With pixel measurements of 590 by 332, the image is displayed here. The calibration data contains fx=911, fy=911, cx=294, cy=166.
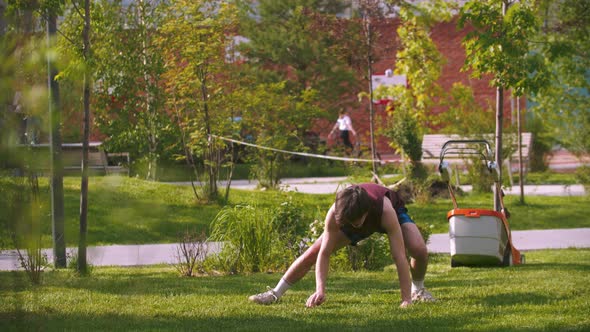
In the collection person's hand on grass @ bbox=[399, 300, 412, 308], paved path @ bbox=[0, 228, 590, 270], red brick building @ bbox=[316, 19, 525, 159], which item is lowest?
paved path @ bbox=[0, 228, 590, 270]

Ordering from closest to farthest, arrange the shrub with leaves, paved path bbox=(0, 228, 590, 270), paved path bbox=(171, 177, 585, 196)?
the shrub with leaves < paved path bbox=(0, 228, 590, 270) < paved path bbox=(171, 177, 585, 196)

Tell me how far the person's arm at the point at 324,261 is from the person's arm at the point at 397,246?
371 mm

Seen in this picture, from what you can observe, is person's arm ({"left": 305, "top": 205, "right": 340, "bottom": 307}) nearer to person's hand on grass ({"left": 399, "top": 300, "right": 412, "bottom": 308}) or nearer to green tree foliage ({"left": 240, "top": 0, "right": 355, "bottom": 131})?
person's hand on grass ({"left": 399, "top": 300, "right": 412, "bottom": 308})

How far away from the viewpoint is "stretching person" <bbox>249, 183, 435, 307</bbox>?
626 centimetres

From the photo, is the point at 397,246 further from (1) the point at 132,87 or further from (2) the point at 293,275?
(1) the point at 132,87

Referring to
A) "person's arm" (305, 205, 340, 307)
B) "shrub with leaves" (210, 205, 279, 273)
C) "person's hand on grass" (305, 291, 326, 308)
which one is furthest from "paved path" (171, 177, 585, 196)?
"person's hand on grass" (305, 291, 326, 308)

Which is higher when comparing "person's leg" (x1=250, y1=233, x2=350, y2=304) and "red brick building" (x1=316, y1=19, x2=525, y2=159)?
"red brick building" (x1=316, y1=19, x2=525, y2=159)

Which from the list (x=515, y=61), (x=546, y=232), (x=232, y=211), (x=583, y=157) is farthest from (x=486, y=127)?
(x=232, y=211)

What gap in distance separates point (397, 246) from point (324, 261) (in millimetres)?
537

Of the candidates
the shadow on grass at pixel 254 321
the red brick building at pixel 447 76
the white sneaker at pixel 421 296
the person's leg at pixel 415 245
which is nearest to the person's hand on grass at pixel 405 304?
the shadow on grass at pixel 254 321

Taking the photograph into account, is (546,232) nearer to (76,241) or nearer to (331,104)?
(76,241)

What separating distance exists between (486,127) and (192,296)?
1297 centimetres

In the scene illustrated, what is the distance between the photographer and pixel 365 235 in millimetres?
6691

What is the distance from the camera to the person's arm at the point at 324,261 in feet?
21.1
